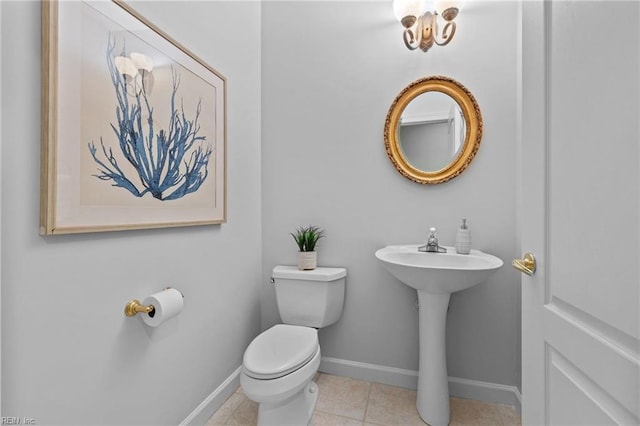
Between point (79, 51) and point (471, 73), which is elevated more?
point (471, 73)

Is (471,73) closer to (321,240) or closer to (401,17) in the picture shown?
(401,17)

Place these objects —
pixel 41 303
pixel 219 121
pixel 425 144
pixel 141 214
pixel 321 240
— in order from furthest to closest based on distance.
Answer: pixel 321 240 → pixel 425 144 → pixel 219 121 → pixel 141 214 → pixel 41 303

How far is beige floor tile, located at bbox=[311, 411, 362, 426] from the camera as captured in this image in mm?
1438

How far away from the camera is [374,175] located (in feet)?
5.82

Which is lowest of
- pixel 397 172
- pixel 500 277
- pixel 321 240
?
pixel 500 277

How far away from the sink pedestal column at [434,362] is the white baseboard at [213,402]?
1044 millimetres

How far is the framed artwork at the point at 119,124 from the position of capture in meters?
Result: 0.83

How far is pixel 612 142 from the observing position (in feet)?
1.72

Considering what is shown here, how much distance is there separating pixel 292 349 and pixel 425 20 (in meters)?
1.88

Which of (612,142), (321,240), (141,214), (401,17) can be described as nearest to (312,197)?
(321,240)

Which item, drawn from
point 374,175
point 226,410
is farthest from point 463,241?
point 226,410

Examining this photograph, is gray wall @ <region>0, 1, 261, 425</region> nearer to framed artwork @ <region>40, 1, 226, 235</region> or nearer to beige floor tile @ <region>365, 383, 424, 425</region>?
framed artwork @ <region>40, 1, 226, 235</region>

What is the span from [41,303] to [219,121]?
1.09 m

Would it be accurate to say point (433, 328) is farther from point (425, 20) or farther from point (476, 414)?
point (425, 20)
